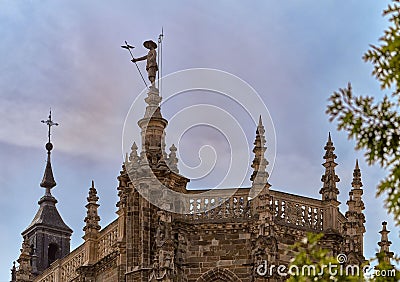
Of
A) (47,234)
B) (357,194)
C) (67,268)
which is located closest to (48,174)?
(47,234)

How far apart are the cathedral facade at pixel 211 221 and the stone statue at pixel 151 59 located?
1.04 m

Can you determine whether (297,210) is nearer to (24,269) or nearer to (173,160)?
(173,160)

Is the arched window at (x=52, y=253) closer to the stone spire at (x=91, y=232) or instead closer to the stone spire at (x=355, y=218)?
the stone spire at (x=91, y=232)

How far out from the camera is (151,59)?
38.7 meters

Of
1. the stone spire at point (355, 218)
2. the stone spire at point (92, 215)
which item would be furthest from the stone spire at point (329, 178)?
the stone spire at point (92, 215)

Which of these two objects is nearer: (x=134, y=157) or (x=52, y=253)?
(x=134, y=157)

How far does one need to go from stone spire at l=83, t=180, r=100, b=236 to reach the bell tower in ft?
54.0

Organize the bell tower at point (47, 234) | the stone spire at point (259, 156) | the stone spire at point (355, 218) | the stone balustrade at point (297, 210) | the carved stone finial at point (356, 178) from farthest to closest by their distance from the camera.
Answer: the bell tower at point (47, 234) < the carved stone finial at point (356, 178) < the stone balustrade at point (297, 210) < the stone spire at point (259, 156) < the stone spire at point (355, 218)

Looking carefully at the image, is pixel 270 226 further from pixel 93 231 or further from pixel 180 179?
pixel 93 231

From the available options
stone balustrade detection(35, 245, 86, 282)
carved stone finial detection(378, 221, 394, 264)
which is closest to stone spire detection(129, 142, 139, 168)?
stone balustrade detection(35, 245, 86, 282)

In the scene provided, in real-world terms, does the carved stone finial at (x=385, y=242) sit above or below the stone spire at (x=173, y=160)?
below

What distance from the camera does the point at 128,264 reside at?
3572 cm

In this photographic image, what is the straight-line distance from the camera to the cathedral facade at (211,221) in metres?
34.7

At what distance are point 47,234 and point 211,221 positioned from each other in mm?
26009
